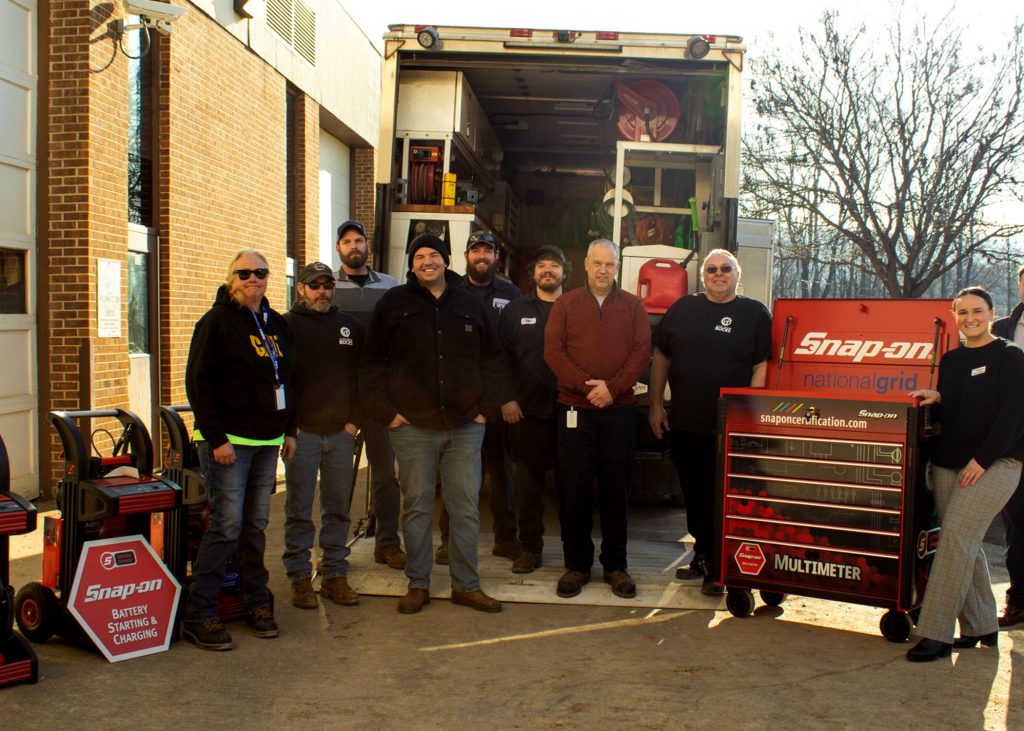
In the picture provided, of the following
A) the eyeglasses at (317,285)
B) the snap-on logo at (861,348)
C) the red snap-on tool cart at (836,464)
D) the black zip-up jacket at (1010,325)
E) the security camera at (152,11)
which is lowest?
the red snap-on tool cart at (836,464)

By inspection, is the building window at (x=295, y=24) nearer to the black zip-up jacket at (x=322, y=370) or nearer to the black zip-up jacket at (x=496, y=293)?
the black zip-up jacket at (x=496, y=293)

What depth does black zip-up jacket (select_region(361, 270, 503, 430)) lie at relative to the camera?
17.5ft

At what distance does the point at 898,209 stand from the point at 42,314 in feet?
51.9

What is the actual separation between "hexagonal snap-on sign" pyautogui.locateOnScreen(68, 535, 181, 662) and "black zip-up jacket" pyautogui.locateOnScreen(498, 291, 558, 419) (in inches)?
89.5

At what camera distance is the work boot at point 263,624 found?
489 centimetres

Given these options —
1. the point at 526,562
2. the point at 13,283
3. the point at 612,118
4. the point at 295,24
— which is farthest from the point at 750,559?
the point at 295,24

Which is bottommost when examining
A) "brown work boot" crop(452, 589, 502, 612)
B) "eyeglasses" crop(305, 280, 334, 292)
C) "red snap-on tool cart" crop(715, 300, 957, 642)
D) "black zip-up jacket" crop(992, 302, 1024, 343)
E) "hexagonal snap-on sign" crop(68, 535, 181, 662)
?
"brown work boot" crop(452, 589, 502, 612)

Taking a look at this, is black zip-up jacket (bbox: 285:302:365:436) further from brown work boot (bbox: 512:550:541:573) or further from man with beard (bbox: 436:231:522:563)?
brown work boot (bbox: 512:550:541:573)

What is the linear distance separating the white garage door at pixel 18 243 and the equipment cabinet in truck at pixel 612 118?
9.18 feet

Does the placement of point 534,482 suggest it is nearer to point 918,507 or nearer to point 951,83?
point 918,507

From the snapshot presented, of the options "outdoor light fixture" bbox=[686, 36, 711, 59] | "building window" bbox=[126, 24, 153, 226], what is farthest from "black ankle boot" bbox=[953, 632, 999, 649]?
"building window" bbox=[126, 24, 153, 226]

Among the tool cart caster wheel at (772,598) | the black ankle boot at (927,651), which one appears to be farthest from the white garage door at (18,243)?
the black ankle boot at (927,651)

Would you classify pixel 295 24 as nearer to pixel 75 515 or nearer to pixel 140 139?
pixel 140 139

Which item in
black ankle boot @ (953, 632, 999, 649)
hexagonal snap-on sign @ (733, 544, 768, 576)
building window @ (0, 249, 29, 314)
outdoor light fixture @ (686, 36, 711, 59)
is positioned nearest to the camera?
black ankle boot @ (953, 632, 999, 649)
